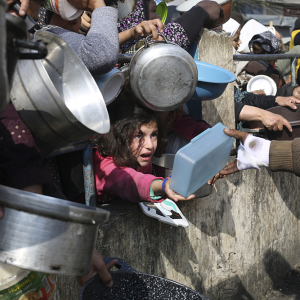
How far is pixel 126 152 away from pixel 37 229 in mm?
1060

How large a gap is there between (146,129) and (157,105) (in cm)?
21

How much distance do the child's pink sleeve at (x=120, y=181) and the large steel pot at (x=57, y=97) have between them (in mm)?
545

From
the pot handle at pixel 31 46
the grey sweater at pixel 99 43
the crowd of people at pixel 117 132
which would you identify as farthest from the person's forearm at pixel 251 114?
the pot handle at pixel 31 46

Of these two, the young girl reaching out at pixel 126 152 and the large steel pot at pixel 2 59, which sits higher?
the large steel pot at pixel 2 59

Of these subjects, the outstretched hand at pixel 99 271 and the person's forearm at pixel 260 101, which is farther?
the person's forearm at pixel 260 101

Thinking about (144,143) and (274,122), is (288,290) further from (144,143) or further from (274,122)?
(144,143)

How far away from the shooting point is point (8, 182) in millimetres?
1276

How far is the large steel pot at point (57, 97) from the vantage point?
4.17 ft

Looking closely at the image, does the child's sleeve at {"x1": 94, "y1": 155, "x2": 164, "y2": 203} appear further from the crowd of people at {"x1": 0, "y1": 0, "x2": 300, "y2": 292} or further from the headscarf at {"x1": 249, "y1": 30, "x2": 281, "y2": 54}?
the headscarf at {"x1": 249, "y1": 30, "x2": 281, "y2": 54}

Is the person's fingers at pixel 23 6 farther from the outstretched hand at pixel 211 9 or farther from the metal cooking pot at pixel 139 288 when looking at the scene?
the outstretched hand at pixel 211 9

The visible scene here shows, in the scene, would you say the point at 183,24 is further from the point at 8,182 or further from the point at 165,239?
the point at 8,182

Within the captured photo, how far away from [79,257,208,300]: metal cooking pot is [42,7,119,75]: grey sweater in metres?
0.92

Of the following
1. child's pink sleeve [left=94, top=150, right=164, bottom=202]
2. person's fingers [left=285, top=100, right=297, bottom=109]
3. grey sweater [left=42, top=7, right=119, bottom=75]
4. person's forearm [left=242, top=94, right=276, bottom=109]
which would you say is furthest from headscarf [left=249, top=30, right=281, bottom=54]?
grey sweater [left=42, top=7, right=119, bottom=75]

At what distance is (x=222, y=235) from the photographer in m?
3.03
